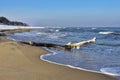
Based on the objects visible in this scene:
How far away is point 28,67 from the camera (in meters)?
11.5

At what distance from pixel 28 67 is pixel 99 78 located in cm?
290

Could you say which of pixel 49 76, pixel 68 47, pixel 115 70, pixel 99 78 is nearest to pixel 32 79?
pixel 49 76

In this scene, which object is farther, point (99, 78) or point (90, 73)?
point (90, 73)

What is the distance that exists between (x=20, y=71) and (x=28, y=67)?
1.05 m

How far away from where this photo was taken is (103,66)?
43.0 feet

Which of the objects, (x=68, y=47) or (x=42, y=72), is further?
(x=68, y=47)

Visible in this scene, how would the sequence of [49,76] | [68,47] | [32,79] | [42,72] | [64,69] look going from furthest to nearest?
[68,47]
[64,69]
[42,72]
[49,76]
[32,79]

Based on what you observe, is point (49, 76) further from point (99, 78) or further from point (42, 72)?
point (99, 78)

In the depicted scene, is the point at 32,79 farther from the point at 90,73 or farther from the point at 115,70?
the point at 115,70

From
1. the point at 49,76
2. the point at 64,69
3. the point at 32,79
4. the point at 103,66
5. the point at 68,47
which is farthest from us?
the point at 68,47

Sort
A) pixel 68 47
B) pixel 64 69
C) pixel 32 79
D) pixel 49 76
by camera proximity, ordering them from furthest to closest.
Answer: pixel 68 47 < pixel 64 69 < pixel 49 76 < pixel 32 79

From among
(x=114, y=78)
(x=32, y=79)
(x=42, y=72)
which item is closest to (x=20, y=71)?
(x=42, y=72)

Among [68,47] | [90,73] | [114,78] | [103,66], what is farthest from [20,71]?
[68,47]

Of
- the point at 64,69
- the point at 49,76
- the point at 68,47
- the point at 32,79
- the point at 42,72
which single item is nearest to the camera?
the point at 32,79
